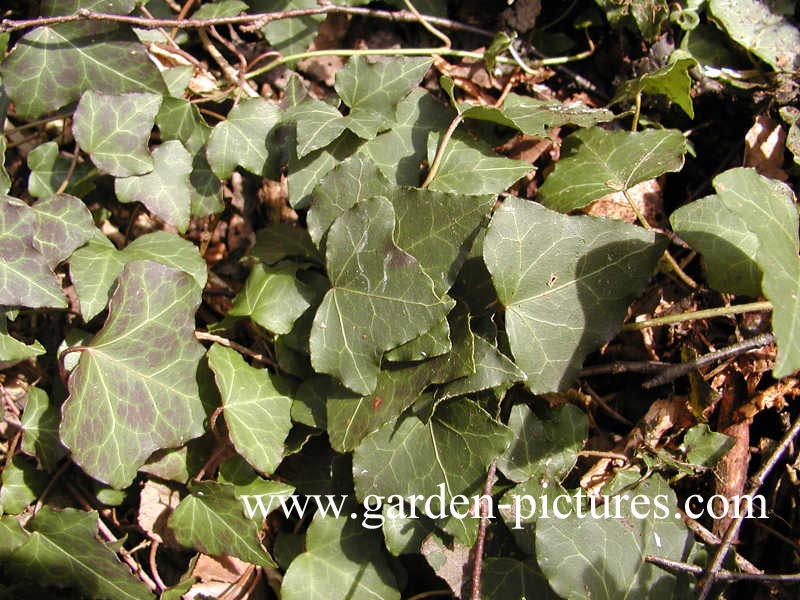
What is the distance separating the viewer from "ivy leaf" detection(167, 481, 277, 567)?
134 centimetres

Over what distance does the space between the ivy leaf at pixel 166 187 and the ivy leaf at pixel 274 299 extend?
22 cm

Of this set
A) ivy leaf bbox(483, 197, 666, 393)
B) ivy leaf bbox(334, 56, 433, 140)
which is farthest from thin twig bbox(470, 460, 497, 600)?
ivy leaf bbox(334, 56, 433, 140)

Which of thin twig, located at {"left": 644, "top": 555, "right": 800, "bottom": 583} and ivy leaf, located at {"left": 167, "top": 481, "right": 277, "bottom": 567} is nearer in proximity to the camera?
thin twig, located at {"left": 644, "top": 555, "right": 800, "bottom": 583}

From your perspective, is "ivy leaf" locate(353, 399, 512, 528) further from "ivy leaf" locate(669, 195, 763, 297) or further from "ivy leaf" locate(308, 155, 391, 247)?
"ivy leaf" locate(669, 195, 763, 297)

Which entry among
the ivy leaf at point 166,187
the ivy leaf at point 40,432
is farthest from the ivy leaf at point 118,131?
the ivy leaf at point 40,432

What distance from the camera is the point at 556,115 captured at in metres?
1.47

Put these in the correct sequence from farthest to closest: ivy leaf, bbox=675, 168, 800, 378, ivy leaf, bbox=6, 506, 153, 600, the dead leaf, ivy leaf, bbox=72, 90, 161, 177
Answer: the dead leaf → ivy leaf, bbox=72, 90, 161, 177 → ivy leaf, bbox=6, 506, 153, 600 → ivy leaf, bbox=675, 168, 800, 378

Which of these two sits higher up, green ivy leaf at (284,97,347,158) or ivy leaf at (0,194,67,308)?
green ivy leaf at (284,97,347,158)

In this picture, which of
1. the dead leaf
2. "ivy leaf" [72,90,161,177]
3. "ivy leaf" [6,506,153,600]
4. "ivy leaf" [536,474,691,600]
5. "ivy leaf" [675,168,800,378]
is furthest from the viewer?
the dead leaf

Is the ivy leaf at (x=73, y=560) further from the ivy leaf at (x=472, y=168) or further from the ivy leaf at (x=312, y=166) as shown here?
the ivy leaf at (x=472, y=168)

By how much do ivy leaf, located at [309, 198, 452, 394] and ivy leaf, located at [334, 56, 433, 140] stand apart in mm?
333

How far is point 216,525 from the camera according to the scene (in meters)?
1.38

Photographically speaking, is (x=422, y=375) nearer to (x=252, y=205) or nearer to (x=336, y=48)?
(x=252, y=205)

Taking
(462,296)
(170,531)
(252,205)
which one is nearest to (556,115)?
(462,296)
